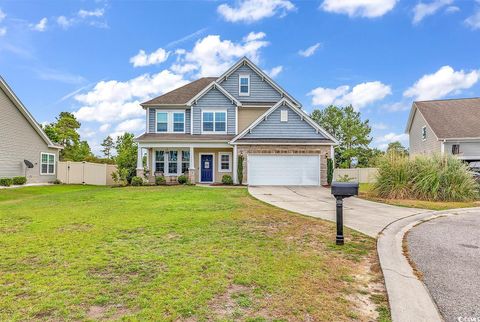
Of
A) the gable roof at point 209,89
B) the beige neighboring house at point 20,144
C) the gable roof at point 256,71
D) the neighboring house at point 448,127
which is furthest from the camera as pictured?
the neighboring house at point 448,127

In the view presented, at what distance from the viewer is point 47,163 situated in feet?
77.3

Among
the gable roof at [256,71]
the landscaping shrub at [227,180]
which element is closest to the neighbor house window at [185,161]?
the landscaping shrub at [227,180]

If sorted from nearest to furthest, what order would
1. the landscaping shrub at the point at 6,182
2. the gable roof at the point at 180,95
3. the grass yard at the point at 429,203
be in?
the grass yard at the point at 429,203
the landscaping shrub at the point at 6,182
the gable roof at the point at 180,95

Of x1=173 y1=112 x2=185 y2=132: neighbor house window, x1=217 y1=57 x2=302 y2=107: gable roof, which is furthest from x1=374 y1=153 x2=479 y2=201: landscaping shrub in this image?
x1=173 y1=112 x2=185 y2=132: neighbor house window

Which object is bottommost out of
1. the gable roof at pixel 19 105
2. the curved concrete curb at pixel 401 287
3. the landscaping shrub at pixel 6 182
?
the curved concrete curb at pixel 401 287

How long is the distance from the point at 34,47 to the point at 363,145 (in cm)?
3985

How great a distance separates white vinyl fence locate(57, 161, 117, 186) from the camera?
2483cm

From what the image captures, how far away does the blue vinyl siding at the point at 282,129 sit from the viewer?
20.9 m

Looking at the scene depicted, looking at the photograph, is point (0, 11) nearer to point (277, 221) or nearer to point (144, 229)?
point (144, 229)

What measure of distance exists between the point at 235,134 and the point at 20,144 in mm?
14792

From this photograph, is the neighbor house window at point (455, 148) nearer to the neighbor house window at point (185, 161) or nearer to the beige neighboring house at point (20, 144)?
the neighbor house window at point (185, 161)

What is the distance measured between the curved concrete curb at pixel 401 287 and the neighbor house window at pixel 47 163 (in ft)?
79.9

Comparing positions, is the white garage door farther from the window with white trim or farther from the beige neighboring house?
the beige neighboring house

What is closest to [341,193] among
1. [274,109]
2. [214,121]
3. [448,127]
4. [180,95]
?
[274,109]
